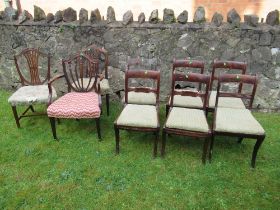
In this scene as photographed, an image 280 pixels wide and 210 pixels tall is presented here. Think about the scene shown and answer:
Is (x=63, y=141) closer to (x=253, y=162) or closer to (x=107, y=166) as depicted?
(x=107, y=166)

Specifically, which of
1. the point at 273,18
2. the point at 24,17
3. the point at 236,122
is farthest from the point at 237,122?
the point at 24,17

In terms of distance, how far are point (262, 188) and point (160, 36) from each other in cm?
238

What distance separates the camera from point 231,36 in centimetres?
375

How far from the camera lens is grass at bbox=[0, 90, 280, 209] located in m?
2.55

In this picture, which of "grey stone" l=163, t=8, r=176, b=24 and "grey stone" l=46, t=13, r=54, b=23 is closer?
"grey stone" l=163, t=8, r=176, b=24

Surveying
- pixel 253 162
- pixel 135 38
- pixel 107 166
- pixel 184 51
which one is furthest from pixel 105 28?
pixel 253 162

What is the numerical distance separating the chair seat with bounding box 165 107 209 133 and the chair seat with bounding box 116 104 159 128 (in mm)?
173

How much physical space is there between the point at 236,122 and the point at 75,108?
5.94ft

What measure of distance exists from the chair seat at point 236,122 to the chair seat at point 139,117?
0.68 m

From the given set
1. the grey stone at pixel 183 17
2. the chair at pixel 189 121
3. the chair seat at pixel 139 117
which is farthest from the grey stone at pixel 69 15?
the chair at pixel 189 121

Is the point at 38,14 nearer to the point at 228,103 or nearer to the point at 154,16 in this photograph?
the point at 154,16

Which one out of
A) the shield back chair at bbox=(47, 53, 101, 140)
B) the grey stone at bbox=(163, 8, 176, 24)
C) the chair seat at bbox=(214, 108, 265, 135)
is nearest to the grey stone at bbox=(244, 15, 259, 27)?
the grey stone at bbox=(163, 8, 176, 24)

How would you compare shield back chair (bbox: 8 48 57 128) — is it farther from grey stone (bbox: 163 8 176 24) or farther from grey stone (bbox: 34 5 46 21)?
grey stone (bbox: 163 8 176 24)

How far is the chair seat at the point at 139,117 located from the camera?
9.55 feet
